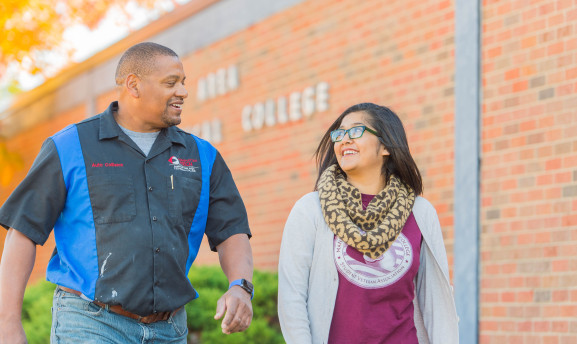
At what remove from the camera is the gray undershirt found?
12.7 feet

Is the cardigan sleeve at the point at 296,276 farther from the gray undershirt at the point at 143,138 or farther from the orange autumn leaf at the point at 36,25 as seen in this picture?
the orange autumn leaf at the point at 36,25

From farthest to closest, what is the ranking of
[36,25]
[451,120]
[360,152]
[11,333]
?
1. [36,25]
2. [451,120]
3. [360,152]
4. [11,333]

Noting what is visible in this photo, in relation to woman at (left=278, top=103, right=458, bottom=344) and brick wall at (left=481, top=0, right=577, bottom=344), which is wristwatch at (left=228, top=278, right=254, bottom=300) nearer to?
woman at (left=278, top=103, right=458, bottom=344)

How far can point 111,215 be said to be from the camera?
365 cm

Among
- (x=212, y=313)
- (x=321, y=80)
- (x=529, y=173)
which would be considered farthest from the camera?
(x=321, y=80)

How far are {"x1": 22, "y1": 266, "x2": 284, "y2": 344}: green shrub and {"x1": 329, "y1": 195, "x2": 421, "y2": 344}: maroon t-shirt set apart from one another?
337 cm

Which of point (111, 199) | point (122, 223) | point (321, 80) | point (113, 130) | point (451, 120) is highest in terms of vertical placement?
point (321, 80)

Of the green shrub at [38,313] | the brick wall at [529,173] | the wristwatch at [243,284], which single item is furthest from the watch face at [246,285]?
the green shrub at [38,313]

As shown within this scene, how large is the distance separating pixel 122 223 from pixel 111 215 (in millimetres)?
59

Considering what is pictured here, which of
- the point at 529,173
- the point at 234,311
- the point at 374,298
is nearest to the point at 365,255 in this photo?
the point at 374,298

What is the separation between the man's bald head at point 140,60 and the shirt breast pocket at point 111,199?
0.52 metres

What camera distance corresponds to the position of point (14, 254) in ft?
11.8

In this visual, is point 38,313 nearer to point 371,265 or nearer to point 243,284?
point 243,284

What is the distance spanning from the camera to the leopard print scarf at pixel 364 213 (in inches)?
149
